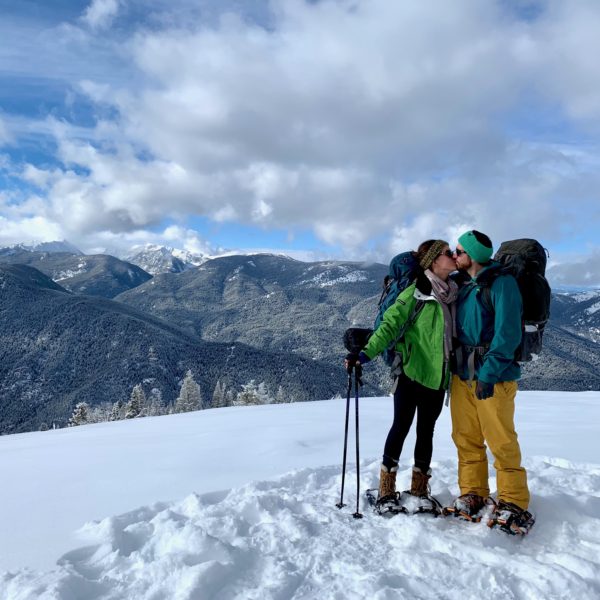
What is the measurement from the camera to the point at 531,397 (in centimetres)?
1329

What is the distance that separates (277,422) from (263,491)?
15.5ft

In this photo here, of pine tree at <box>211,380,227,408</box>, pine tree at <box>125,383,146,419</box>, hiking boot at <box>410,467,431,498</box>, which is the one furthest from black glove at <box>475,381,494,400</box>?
pine tree at <box>211,380,227,408</box>

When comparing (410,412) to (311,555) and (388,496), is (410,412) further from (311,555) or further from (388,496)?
(311,555)

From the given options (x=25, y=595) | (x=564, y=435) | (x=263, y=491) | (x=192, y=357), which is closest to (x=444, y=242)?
(x=263, y=491)

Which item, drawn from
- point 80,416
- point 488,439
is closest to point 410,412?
point 488,439

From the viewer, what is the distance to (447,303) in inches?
163

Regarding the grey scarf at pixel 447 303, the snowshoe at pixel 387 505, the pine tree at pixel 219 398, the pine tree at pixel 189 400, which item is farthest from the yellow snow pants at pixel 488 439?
the pine tree at pixel 219 398

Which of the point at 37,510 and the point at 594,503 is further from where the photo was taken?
the point at 37,510

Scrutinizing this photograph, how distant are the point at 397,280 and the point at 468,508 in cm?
213

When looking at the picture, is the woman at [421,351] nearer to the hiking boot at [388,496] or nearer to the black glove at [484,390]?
the hiking boot at [388,496]

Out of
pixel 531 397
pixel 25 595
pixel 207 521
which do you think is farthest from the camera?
pixel 531 397

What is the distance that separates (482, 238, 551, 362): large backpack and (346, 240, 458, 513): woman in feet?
1.52

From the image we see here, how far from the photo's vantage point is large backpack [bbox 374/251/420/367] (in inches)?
168

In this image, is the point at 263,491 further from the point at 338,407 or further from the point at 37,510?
the point at 338,407
